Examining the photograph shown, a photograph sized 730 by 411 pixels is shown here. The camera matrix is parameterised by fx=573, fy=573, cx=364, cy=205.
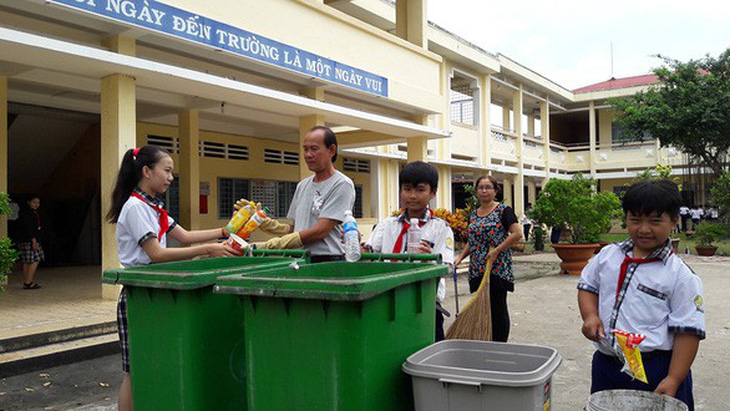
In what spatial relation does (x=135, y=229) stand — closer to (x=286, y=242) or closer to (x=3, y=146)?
(x=286, y=242)

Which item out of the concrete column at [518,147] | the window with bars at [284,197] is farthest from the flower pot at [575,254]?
the concrete column at [518,147]

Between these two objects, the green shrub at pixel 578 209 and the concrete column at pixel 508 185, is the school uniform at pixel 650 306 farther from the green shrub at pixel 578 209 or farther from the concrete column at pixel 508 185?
the concrete column at pixel 508 185

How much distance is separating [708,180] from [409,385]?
85.0ft

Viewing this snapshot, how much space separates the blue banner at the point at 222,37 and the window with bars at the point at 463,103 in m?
9.64

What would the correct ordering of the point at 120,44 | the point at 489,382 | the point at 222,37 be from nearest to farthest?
1. the point at 489,382
2. the point at 120,44
3. the point at 222,37

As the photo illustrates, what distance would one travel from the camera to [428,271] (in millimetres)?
2191

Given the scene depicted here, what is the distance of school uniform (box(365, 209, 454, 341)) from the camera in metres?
3.16

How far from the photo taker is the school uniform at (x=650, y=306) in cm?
206

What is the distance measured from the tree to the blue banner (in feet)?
47.2

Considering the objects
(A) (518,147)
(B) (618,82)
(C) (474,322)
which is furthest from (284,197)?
(B) (618,82)

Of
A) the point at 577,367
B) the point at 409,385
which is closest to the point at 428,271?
the point at 409,385

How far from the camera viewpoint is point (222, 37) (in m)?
7.50

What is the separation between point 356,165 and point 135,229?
1383 centimetres

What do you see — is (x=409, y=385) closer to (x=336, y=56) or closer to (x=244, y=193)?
(x=336, y=56)
